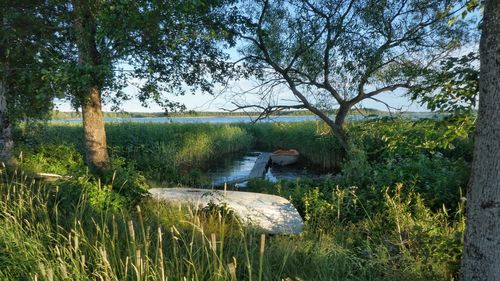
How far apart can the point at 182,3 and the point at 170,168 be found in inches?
354

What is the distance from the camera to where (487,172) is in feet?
9.09

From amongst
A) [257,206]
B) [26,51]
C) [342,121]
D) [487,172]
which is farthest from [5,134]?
[487,172]

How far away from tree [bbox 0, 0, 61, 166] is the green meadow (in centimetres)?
145

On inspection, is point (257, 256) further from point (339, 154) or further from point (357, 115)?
point (339, 154)

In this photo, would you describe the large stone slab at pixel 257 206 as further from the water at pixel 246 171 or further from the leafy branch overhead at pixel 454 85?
the water at pixel 246 171

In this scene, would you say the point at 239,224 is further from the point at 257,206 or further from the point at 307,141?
the point at 307,141

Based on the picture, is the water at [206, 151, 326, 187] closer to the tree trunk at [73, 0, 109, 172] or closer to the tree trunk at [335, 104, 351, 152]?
the tree trunk at [335, 104, 351, 152]

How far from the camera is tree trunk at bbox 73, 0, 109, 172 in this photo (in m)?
7.41

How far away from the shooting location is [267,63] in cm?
1112

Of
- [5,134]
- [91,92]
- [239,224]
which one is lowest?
[239,224]

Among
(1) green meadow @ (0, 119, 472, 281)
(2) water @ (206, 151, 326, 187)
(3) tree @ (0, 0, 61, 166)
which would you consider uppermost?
(3) tree @ (0, 0, 61, 166)

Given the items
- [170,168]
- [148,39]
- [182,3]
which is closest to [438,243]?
[182,3]

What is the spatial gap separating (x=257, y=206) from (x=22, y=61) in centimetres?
710

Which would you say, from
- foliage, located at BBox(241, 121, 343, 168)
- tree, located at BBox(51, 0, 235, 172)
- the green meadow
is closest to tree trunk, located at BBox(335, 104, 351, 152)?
the green meadow
